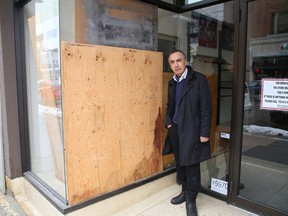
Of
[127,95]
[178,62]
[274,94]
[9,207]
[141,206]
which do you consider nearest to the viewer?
[274,94]

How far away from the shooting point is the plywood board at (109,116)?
7.73 feet

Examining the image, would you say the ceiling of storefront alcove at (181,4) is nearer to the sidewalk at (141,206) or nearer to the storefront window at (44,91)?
the storefront window at (44,91)

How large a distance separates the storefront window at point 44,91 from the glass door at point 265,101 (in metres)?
1.90

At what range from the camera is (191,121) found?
253cm

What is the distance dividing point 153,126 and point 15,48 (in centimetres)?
191

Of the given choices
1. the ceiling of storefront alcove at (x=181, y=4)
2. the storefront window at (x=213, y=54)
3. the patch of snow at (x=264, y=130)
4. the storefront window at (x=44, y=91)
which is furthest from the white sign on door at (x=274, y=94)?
the storefront window at (x=44, y=91)

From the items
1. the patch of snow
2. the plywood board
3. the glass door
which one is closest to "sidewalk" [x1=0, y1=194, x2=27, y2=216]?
the plywood board

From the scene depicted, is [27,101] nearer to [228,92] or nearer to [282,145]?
[228,92]

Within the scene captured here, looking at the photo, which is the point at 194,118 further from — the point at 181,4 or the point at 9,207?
the point at 9,207

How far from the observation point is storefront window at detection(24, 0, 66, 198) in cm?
261

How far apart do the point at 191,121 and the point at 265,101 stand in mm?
766

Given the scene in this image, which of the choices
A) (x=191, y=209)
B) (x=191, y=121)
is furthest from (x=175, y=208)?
(x=191, y=121)

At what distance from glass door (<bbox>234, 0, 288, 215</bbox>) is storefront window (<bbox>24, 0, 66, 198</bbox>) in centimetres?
190

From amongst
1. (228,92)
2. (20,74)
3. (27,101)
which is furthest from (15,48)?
(228,92)
